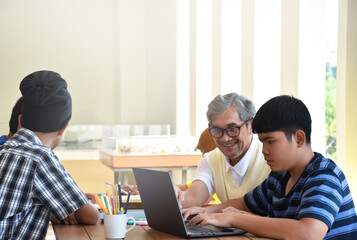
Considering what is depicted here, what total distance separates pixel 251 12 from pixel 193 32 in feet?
7.01

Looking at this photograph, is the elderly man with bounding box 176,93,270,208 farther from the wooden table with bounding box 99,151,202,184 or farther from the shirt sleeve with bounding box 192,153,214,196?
the wooden table with bounding box 99,151,202,184

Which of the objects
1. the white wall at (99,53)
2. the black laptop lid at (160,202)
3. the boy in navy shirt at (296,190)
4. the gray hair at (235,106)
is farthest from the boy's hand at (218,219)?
the white wall at (99,53)

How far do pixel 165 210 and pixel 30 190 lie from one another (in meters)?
0.42

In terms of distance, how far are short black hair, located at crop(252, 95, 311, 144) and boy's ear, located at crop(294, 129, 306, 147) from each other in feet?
0.05

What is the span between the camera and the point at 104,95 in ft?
26.4

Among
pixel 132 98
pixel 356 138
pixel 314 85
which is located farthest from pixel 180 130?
pixel 356 138

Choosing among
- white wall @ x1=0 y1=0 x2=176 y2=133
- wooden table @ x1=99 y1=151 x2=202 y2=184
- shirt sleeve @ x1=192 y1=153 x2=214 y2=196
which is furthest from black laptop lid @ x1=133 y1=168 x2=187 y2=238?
white wall @ x1=0 y1=0 x2=176 y2=133

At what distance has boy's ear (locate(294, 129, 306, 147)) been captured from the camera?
1.73m

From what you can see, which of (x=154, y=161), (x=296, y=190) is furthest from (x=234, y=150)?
(x=154, y=161)

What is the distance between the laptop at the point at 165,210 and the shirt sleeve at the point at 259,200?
290 mm

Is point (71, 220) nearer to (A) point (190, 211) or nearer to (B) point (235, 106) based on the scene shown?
(A) point (190, 211)

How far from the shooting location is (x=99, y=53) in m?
8.05

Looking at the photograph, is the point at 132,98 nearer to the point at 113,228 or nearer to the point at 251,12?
the point at 251,12

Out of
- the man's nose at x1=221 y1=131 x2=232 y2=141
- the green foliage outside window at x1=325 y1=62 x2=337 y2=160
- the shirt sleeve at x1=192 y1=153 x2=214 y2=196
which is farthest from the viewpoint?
the green foliage outside window at x1=325 y1=62 x2=337 y2=160
